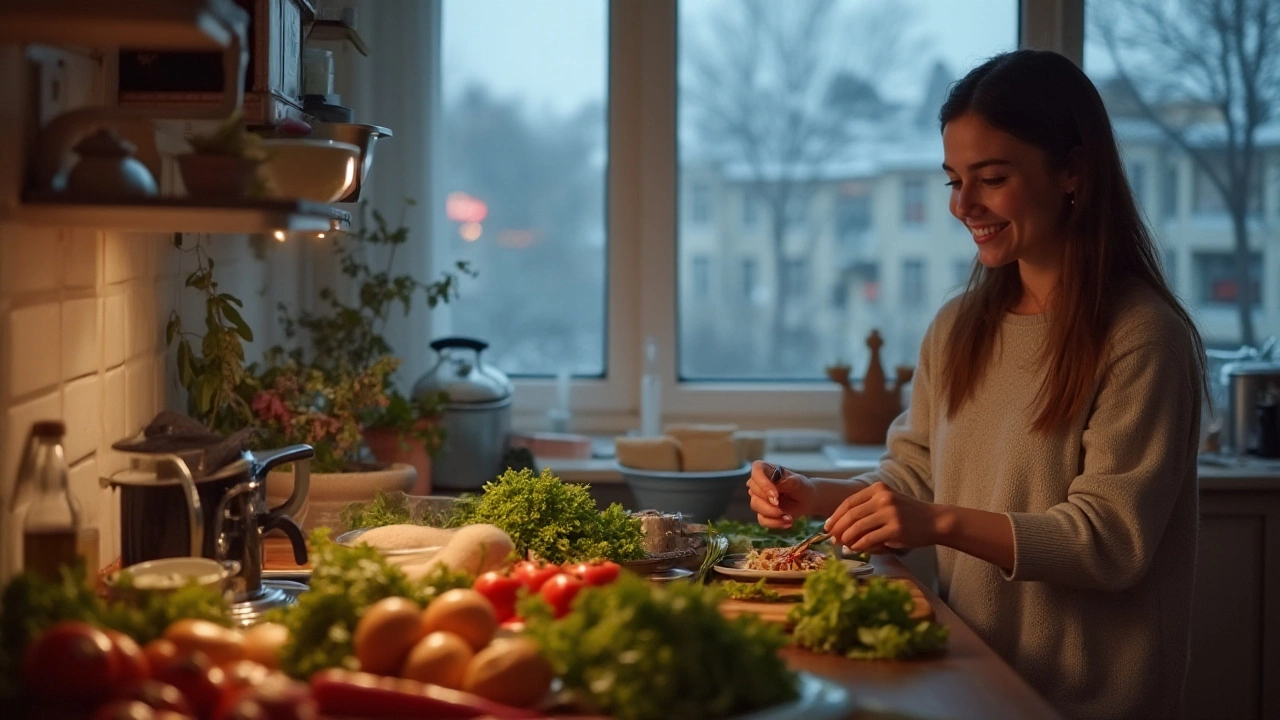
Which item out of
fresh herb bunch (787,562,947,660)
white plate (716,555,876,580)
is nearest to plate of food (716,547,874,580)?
white plate (716,555,876,580)

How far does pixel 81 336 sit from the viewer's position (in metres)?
1.79

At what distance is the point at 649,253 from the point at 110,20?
224 centimetres

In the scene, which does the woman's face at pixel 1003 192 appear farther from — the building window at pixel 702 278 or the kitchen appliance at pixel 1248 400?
the building window at pixel 702 278

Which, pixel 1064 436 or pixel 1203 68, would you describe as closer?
pixel 1064 436

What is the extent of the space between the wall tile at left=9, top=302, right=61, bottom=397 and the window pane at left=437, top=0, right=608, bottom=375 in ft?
6.27

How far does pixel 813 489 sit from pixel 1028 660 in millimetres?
423

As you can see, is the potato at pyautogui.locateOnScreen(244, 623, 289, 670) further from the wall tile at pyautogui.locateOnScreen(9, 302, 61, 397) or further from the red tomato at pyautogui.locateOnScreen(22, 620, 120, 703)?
the wall tile at pyautogui.locateOnScreen(9, 302, 61, 397)

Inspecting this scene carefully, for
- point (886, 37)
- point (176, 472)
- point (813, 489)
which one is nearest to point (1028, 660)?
point (813, 489)

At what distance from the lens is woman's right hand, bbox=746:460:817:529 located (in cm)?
216

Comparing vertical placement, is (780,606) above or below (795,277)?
below

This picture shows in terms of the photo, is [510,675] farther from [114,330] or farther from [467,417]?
[467,417]

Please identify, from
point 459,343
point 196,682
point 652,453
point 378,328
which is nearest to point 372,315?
point 378,328

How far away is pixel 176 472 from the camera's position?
1.70 m

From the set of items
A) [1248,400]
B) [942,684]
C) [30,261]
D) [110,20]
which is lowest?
[942,684]
